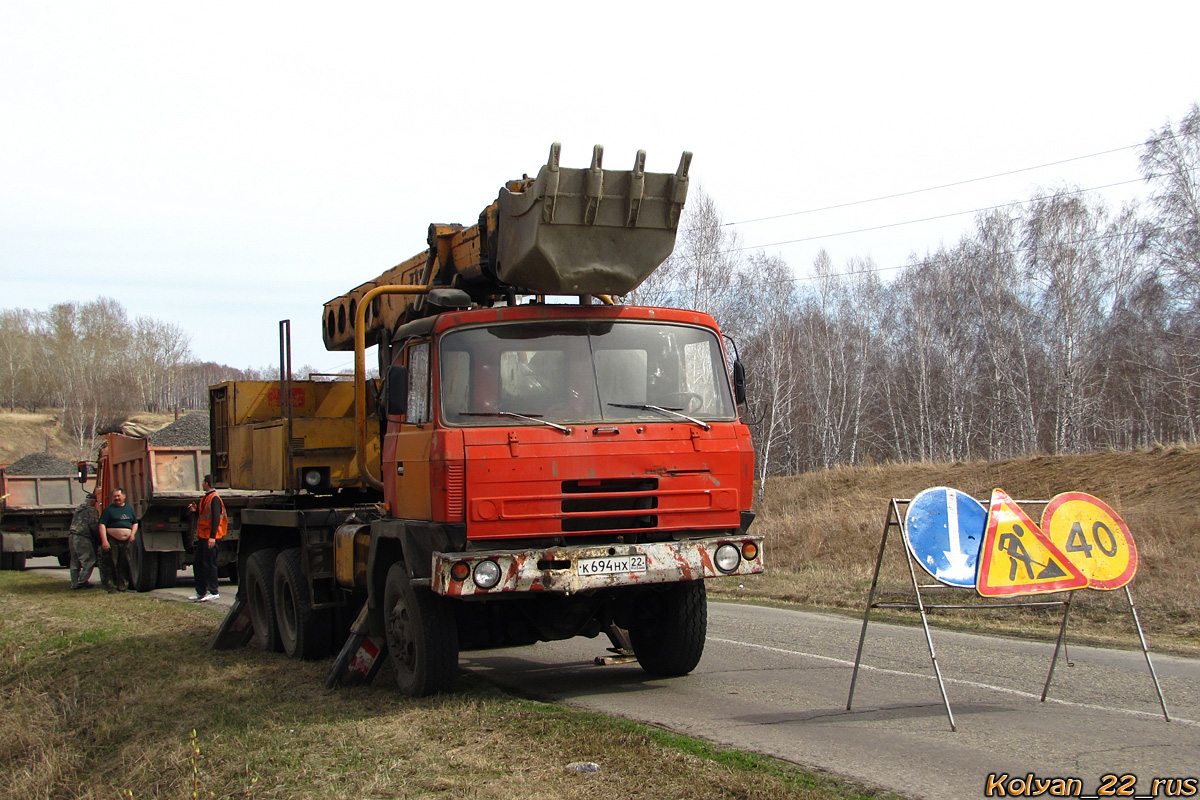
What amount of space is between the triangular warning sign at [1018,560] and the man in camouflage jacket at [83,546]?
16041mm

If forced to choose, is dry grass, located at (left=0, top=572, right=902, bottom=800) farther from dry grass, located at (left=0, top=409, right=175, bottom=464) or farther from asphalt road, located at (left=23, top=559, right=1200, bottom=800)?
dry grass, located at (left=0, top=409, right=175, bottom=464)

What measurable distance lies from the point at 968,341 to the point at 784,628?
34.8 meters

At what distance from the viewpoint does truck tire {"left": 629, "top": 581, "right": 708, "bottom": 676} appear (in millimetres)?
8047

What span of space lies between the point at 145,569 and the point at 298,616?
383 inches

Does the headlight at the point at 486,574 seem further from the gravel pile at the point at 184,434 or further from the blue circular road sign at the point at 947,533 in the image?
the gravel pile at the point at 184,434

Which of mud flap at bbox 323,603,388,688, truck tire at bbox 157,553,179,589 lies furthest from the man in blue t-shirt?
mud flap at bbox 323,603,388,688

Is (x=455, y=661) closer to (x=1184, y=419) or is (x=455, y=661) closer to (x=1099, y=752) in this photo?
(x=1099, y=752)

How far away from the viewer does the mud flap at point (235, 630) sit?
10609 mm

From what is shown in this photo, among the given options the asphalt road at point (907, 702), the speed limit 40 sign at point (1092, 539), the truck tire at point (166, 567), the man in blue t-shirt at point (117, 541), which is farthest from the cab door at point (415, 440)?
→ the truck tire at point (166, 567)

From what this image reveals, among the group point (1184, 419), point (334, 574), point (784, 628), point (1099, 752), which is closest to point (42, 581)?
point (334, 574)

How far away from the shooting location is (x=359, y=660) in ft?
26.5

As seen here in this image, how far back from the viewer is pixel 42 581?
2100 cm

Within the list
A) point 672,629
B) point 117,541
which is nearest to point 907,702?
point 672,629

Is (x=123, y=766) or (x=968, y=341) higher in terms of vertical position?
(x=968, y=341)
